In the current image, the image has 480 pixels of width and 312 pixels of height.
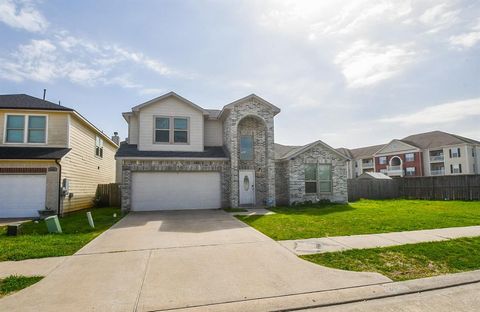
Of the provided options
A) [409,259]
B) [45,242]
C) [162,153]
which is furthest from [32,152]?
[409,259]

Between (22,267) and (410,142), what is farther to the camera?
(410,142)

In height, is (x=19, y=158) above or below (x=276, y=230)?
above

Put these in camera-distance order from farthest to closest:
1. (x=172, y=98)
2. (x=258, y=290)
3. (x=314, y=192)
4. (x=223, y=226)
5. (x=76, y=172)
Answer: (x=314, y=192) → (x=172, y=98) → (x=76, y=172) → (x=223, y=226) → (x=258, y=290)

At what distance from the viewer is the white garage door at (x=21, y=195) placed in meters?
12.9

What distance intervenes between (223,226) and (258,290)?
18.2 feet

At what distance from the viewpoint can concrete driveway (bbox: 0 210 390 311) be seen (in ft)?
13.0

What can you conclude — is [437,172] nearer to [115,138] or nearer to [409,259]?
[409,259]

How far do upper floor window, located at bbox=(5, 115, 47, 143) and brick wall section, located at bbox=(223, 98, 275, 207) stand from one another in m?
9.78

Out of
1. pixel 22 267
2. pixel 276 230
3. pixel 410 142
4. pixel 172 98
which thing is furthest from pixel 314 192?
pixel 410 142

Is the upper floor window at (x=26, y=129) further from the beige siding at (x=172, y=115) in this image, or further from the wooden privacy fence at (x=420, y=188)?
the wooden privacy fence at (x=420, y=188)

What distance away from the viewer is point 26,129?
13.8m

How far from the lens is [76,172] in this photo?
15.2 meters

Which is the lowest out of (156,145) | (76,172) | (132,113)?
(76,172)

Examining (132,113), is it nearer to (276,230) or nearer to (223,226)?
(223,226)
